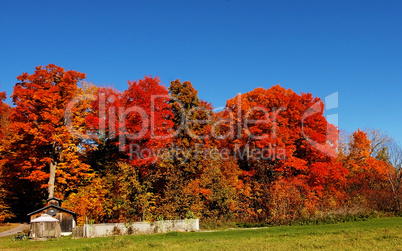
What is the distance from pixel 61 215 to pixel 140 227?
7268mm

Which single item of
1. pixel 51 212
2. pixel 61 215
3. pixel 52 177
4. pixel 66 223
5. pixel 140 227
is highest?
pixel 52 177

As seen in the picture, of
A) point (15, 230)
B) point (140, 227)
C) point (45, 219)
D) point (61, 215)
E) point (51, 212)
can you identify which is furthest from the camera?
point (15, 230)

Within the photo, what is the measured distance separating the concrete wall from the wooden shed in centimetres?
380

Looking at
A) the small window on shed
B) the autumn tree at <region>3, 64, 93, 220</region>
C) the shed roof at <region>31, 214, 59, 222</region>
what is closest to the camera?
the shed roof at <region>31, 214, 59, 222</region>

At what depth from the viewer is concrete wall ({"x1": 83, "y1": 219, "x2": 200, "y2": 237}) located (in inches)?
1180

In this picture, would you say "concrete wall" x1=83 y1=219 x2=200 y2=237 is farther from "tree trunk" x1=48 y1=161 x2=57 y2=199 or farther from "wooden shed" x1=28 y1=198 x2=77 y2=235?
"tree trunk" x1=48 y1=161 x2=57 y2=199

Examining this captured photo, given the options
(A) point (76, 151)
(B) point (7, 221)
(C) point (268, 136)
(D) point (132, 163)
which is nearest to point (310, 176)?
(C) point (268, 136)

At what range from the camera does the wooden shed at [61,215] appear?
32.3 metres

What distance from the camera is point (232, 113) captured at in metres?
44.6

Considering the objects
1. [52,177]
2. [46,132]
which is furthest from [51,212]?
[46,132]

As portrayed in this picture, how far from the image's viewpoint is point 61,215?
33.0 meters

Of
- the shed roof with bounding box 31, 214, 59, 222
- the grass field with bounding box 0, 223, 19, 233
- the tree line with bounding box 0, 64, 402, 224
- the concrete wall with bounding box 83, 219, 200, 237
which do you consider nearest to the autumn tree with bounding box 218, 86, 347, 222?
the tree line with bounding box 0, 64, 402, 224

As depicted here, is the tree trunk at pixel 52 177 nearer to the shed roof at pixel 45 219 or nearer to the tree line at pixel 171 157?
the tree line at pixel 171 157

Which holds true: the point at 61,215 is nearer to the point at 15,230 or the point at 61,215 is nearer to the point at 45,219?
the point at 45,219
